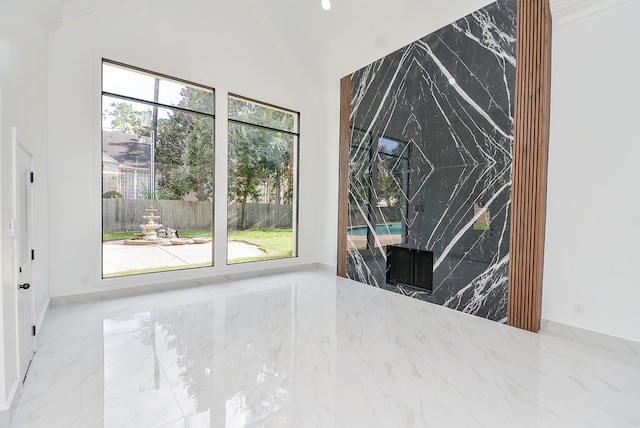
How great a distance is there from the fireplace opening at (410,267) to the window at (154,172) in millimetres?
3256

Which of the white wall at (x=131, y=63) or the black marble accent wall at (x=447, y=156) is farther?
the white wall at (x=131, y=63)

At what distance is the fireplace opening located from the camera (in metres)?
4.68

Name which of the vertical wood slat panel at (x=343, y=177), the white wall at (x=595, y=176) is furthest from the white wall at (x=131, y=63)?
the white wall at (x=595, y=176)

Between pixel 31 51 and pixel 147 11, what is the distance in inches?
97.2

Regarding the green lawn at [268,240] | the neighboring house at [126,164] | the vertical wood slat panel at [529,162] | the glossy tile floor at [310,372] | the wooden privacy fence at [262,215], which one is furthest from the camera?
the green lawn at [268,240]

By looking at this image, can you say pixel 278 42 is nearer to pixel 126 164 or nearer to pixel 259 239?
pixel 126 164

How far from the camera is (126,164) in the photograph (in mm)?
4664

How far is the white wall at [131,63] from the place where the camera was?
13.4 ft

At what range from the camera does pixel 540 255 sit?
348cm

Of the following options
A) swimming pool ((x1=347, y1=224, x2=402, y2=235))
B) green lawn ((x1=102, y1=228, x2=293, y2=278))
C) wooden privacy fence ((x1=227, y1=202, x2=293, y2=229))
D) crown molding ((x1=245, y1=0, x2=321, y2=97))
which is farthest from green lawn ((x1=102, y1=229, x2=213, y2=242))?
crown molding ((x1=245, y1=0, x2=321, y2=97))

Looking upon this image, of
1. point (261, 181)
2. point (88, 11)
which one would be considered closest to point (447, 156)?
point (261, 181)

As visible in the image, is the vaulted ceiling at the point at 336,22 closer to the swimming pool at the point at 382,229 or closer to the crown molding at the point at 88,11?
the crown molding at the point at 88,11

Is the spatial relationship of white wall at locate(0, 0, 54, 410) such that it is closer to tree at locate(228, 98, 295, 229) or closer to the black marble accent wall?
tree at locate(228, 98, 295, 229)

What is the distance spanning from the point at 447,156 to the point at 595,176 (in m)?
1.63
